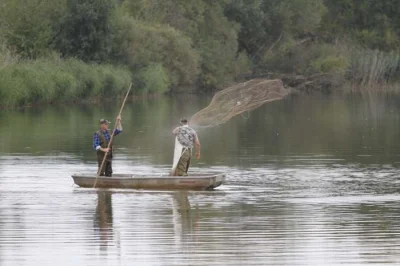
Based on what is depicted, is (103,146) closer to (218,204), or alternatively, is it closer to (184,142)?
(184,142)

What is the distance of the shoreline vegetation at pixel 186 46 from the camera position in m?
69.7

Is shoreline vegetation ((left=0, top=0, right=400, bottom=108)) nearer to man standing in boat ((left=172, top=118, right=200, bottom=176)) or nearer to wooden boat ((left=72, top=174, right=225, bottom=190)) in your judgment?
man standing in boat ((left=172, top=118, right=200, bottom=176))

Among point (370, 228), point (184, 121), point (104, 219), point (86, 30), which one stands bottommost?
point (370, 228)

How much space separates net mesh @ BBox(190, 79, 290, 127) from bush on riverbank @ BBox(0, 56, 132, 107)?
93.9ft

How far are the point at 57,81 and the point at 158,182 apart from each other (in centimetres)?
4193

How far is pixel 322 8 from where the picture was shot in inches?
4254

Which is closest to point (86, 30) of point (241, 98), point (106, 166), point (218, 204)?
point (241, 98)

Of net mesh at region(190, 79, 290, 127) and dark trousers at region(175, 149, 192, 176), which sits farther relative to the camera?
net mesh at region(190, 79, 290, 127)

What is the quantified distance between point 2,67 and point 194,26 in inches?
1471

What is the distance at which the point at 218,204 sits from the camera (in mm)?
21734

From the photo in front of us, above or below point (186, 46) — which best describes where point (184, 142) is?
below

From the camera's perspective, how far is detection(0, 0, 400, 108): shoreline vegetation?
229 feet

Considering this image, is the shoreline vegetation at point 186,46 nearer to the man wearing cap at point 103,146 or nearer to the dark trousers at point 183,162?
the man wearing cap at point 103,146

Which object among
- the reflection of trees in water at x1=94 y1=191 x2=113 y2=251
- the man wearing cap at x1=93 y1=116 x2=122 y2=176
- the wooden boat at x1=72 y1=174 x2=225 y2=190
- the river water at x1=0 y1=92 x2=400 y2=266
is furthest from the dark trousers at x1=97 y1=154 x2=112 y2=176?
the reflection of trees in water at x1=94 y1=191 x2=113 y2=251
